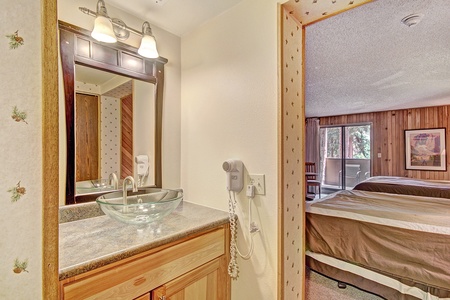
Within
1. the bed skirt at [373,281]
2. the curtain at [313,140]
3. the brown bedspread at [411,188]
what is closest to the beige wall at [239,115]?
the bed skirt at [373,281]

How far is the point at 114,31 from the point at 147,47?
0.65 feet

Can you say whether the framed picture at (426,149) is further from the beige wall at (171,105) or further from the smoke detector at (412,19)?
the beige wall at (171,105)

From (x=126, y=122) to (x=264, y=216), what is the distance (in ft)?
3.66

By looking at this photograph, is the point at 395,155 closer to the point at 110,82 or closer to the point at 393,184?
the point at 393,184

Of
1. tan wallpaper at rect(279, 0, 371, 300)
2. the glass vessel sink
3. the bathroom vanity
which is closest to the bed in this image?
tan wallpaper at rect(279, 0, 371, 300)

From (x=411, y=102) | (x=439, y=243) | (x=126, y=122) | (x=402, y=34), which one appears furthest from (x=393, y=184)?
(x=126, y=122)

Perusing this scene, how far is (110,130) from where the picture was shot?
1.46 m

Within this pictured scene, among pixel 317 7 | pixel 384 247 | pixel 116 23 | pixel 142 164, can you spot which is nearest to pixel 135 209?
pixel 142 164

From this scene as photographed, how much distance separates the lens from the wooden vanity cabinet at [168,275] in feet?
2.63

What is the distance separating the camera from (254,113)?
1267mm

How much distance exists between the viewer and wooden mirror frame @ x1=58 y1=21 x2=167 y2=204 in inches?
Answer: 47.1
